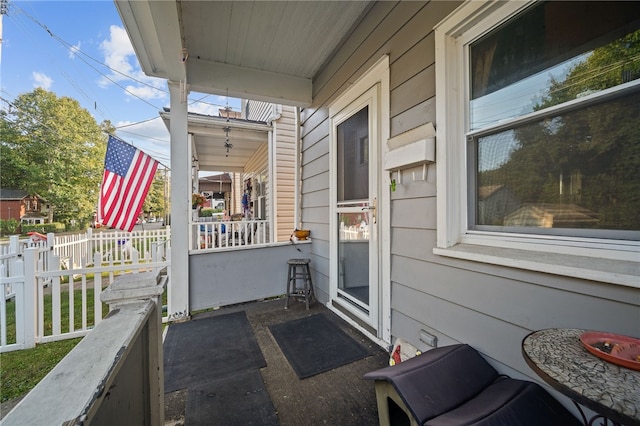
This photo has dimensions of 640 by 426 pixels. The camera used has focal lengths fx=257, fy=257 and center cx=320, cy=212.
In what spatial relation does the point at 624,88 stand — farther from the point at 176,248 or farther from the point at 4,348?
the point at 4,348

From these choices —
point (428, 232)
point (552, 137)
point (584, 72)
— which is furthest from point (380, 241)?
point (584, 72)

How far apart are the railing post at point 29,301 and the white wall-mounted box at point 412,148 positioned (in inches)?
139

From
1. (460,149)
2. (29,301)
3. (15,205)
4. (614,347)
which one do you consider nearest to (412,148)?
(460,149)

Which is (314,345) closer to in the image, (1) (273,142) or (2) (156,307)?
(2) (156,307)

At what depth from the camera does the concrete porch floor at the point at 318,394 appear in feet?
4.96

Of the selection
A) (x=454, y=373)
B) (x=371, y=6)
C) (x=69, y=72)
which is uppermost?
(x=69, y=72)

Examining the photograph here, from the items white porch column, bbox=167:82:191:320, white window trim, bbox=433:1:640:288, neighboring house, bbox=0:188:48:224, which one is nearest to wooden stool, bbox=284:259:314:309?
white porch column, bbox=167:82:191:320

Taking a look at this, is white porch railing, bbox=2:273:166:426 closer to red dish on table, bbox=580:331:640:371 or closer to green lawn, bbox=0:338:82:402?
red dish on table, bbox=580:331:640:371

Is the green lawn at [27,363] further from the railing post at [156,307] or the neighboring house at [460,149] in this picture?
the railing post at [156,307]

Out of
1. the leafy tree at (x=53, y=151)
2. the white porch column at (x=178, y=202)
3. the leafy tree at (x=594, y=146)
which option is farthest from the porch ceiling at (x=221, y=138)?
the leafy tree at (x=53, y=151)

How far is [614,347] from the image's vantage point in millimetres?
822

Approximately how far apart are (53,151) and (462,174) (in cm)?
2321

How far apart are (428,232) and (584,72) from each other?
1068mm

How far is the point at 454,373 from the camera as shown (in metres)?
1.22
